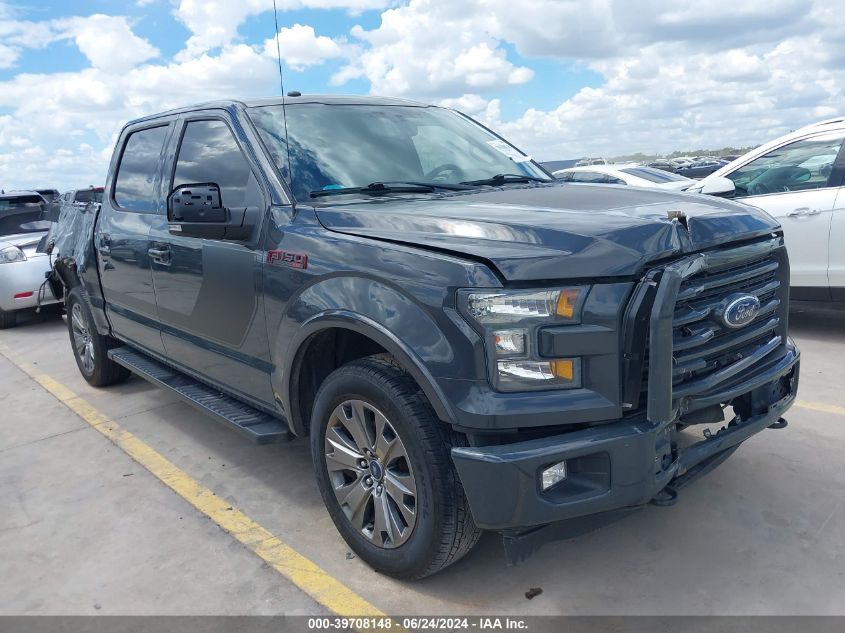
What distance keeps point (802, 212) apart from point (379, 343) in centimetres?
466

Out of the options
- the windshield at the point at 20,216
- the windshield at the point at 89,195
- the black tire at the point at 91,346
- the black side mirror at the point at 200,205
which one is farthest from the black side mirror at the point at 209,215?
the windshield at the point at 20,216

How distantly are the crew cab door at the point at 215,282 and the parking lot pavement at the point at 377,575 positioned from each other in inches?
24.9

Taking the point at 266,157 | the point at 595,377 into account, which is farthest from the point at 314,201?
the point at 595,377

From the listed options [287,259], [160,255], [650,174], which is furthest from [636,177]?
[287,259]

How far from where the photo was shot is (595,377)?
7.47 feet

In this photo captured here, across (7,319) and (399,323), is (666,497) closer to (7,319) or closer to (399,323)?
(399,323)

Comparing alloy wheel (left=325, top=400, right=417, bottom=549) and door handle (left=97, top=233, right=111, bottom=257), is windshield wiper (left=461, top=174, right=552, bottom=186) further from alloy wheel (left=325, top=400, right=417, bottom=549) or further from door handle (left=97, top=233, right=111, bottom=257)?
door handle (left=97, top=233, right=111, bottom=257)

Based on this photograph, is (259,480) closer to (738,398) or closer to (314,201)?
(314,201)

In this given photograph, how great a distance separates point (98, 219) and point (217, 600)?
3.22m

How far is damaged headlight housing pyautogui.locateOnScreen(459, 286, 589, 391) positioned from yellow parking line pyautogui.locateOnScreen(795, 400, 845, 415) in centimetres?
284

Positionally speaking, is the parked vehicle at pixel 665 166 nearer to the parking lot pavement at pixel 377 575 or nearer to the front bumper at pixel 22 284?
the front bumper at pixel 22 284

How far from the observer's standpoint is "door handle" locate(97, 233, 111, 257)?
15.8ft

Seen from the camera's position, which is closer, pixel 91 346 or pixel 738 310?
pixel 738 310

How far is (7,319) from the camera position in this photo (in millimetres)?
9070
